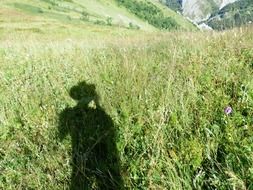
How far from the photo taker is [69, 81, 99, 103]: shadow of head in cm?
490

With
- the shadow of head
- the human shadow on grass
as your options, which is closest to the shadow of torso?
the human shadow on grass

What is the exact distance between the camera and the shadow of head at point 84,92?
16.1ft

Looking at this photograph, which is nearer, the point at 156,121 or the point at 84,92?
the point at 156,121

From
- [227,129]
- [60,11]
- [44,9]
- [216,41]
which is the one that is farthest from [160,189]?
[60,11]

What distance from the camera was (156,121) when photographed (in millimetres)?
3600

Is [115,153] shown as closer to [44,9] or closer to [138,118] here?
[138,118]

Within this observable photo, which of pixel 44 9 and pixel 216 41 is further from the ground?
pixel 216 41

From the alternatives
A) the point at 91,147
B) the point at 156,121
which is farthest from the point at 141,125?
the point at 91,147

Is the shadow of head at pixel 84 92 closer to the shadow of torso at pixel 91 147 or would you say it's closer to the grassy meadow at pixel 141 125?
the grassy meadow at pixel 141 125

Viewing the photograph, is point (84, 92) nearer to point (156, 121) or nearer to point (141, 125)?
point (141, 125)

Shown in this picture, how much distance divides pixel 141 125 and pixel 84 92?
1.69 meters

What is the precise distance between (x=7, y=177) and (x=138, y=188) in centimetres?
140

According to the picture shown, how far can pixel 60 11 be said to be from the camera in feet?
508

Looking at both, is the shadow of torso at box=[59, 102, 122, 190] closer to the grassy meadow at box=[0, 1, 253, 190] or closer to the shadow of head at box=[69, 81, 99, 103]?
the grassy meadow at box=[0, 1, 253, 190]
